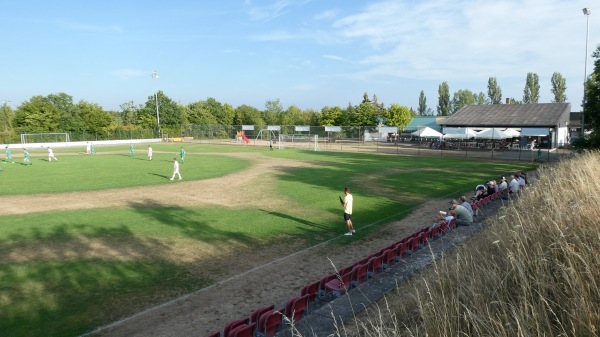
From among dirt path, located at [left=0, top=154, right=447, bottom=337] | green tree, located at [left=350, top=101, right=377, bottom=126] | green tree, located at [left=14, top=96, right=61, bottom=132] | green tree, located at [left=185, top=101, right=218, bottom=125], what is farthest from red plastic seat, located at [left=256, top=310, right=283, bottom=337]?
green tree, located at [left=185, top=101, right=218, bottom=125]

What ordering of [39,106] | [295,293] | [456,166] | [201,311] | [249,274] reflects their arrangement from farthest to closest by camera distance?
[39,106] → [456,166] → [249,274] → [295,293] → [201,311]

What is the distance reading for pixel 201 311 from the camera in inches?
332

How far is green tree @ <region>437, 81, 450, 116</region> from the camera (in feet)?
363

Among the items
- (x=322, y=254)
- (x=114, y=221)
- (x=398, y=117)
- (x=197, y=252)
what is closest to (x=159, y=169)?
(x=114, y=221)

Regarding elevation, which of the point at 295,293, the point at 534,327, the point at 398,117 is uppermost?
the point at 398,117

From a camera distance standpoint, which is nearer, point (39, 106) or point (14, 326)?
point (14, 326)

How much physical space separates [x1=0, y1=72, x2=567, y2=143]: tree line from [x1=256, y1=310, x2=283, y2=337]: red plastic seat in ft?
237

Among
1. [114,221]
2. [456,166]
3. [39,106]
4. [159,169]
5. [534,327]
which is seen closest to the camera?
[534,327]

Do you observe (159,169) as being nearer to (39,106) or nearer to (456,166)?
(456,166)

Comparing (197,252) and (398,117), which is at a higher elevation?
(398,117)

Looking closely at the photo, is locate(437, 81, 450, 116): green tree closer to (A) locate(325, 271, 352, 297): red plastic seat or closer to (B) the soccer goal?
(B) the soccer goal

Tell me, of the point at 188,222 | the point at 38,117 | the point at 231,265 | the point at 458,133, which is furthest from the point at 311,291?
the point at 38,117

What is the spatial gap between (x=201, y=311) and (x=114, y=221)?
9413mm

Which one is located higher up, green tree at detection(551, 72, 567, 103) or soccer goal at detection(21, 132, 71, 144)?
green tree at detection(551, 72, 567, 103)
